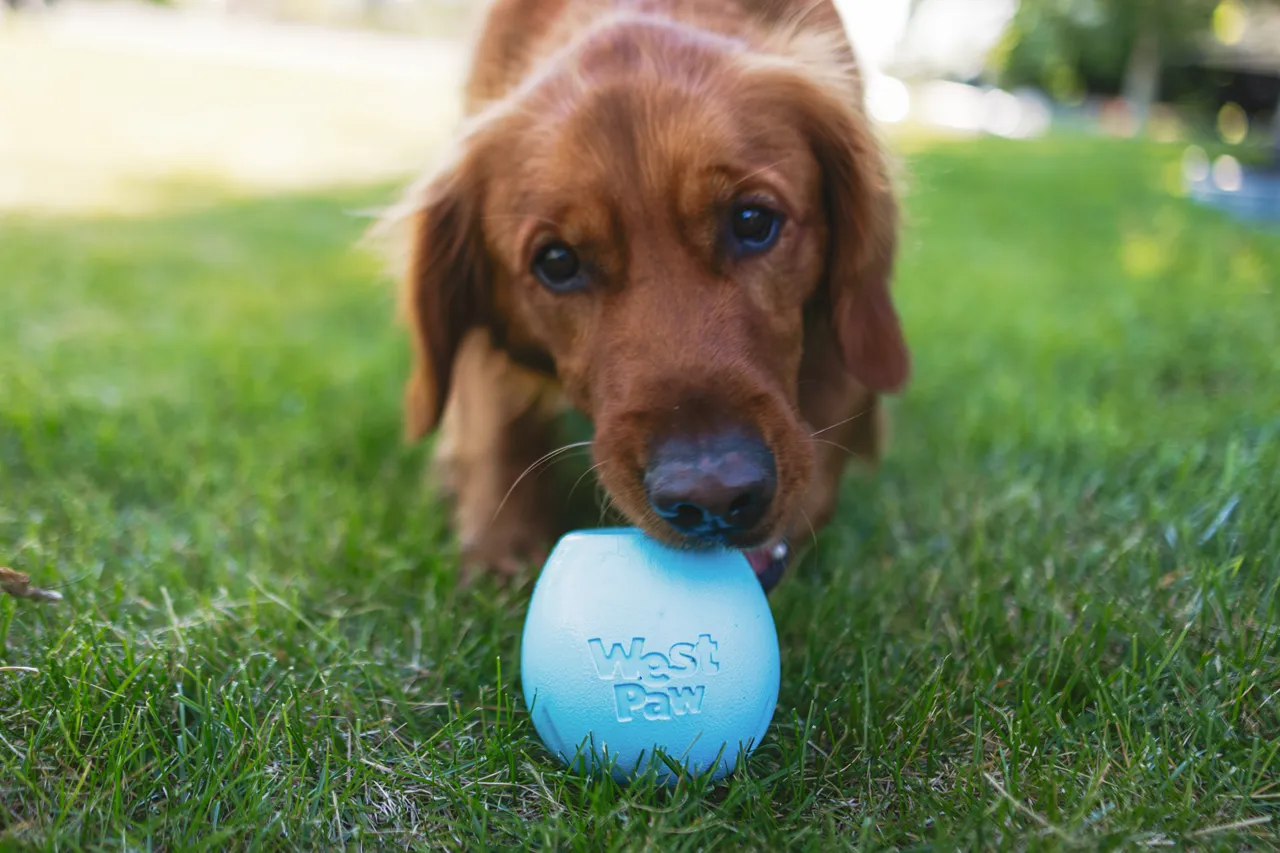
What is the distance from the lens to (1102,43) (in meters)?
32.9

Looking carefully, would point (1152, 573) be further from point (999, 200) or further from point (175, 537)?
point (999, 200)

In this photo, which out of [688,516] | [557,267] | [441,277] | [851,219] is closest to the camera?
[688,516]

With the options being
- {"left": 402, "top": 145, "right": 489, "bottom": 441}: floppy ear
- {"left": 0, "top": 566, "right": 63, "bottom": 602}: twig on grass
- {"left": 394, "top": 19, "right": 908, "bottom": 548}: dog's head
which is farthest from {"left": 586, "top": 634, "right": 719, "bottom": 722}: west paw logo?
{"left": 402, "top": 145, "right": 489, "bottom": 441}: floppy ear

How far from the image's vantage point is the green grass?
61.2 inches

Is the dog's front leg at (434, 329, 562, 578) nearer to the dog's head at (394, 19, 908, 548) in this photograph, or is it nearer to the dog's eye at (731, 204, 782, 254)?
the dog's head at (394, 19, 908, 548)

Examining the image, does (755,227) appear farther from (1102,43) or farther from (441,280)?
(1102,43)

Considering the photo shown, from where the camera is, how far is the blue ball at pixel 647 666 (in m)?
1.60

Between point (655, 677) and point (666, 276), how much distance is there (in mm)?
834

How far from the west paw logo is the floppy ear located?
52.6 inches

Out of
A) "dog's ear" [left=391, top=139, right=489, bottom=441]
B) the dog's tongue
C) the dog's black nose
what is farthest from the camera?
"dog's ear" [left=391, top=139, right=489, bottom=441]

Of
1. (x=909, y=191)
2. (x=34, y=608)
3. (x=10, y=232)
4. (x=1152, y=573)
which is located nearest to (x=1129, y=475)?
(x=1152, y=573)

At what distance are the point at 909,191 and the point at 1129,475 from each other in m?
0.99

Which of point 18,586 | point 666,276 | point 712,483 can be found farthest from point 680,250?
point 18,586

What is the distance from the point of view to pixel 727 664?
1.63 m
